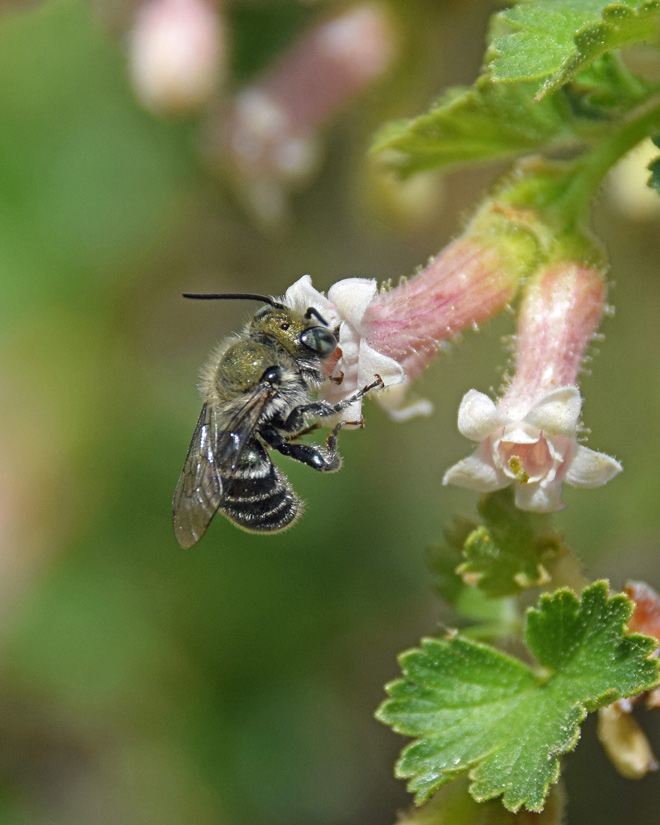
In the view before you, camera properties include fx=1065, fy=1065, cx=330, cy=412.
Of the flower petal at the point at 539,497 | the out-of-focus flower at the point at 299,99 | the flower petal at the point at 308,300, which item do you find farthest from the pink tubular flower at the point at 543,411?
the out-of-focus flower at the point at 299,99

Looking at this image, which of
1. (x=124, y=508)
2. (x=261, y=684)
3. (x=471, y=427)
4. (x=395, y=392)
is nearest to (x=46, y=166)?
(x=124, y=508)

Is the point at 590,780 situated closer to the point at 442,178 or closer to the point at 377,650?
the point at 377,650

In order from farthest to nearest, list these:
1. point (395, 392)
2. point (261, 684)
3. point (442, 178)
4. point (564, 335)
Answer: point (261, 684)
point (442, 178)
point (395, 392)
point (564, 335)

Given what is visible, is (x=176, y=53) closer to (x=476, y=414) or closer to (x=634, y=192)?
(x=634, y=192)

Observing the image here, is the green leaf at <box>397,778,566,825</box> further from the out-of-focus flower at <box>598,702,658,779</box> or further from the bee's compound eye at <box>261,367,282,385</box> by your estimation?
the bee's compound eye at <box>261,367,282,385</box>

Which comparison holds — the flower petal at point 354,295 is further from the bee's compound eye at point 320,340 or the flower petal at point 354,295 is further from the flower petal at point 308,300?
the bee's compound eye at point 320,340
